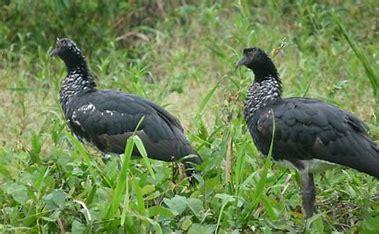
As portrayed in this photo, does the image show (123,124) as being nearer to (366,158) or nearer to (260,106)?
(260,106)

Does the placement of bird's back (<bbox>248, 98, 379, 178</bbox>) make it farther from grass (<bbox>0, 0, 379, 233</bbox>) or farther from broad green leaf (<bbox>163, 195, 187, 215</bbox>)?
broad green leaf (<bbox>163, 195, 187, 215</bbox>)

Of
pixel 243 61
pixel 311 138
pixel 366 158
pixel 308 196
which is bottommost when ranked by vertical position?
pixel 308 196

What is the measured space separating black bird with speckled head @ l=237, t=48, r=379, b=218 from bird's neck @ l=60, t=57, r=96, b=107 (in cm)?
140

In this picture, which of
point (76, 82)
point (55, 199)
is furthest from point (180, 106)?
point (55, 199)

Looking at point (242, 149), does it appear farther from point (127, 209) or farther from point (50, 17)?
point (50, 17)

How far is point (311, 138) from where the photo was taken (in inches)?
208

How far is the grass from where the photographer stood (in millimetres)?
4785

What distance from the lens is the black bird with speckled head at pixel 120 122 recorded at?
582cm

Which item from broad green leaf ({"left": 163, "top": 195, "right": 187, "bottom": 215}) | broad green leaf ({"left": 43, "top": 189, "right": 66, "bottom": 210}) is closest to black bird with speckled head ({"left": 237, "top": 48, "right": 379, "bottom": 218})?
broad green leaf ({"left": 163, "top": 195, "right": 187, "bottom": 215})

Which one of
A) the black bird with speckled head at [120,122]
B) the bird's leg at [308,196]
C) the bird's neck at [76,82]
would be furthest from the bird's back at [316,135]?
the bird's neck at [76,82]

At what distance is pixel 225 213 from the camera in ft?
15.8

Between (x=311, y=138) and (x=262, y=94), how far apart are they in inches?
24.0

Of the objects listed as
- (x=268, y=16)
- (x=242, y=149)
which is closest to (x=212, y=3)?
(x=268, y=16)

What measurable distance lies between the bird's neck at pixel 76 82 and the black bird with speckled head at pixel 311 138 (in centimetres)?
140
